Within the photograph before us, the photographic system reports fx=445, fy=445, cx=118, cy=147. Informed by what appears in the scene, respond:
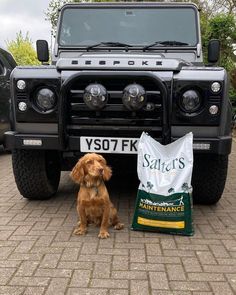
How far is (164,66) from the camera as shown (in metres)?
3.94

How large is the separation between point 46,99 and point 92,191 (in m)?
0.94

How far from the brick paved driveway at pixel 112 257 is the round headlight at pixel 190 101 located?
1.09m

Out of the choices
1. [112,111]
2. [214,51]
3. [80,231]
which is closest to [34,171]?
[80,231]

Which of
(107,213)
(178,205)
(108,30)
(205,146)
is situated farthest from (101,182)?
(108,30)

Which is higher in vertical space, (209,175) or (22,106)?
(22,106)

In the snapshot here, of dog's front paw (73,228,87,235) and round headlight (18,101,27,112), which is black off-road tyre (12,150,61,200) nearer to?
round headlight (18,101,27,112)

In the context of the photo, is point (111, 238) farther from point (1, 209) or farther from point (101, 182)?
point (1, 209)

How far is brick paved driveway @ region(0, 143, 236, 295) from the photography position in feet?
9.44

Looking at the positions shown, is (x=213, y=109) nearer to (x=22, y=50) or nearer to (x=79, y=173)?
(x=79, y=173)

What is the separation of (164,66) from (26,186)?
191 centimetres

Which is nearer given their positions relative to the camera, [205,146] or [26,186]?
[205,146]

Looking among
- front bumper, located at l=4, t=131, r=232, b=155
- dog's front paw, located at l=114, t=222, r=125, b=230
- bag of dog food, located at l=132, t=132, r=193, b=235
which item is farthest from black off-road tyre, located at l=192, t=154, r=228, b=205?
dog's front paw, located at l=114, t=222, r=125, b=230

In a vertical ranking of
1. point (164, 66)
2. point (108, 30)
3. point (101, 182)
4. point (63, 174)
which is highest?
point (108, 30)

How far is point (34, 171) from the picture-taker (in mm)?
4539
